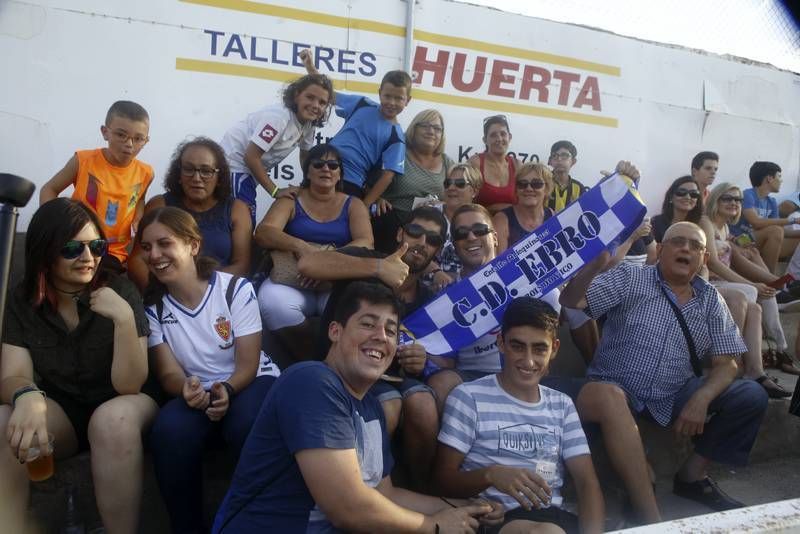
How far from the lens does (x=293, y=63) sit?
221 inches

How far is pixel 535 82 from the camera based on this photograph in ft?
22.0

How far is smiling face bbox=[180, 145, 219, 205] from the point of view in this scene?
127 inches

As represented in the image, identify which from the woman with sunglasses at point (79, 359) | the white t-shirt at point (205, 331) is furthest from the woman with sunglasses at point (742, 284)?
the woman with sunglasses at point (79, 359)

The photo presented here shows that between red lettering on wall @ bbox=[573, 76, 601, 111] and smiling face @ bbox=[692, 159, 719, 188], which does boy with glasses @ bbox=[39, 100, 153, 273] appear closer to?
red lettering on wall @ bbox=[573, 76, 601, 111]

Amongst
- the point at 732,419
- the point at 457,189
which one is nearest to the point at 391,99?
the point at 457,189

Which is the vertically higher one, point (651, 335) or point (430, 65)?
point (430, 65)

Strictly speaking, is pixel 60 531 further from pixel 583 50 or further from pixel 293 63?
pixel 583 50

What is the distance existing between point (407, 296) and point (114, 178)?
5.81 feet

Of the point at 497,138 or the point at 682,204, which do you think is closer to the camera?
the point at 682,204

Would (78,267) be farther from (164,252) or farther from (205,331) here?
(205,331)

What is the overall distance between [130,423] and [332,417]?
0.92 metres

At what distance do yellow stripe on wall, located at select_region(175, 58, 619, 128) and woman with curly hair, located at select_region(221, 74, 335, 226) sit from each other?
1458 millimetres

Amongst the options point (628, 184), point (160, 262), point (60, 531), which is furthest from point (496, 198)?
point (60, 531)

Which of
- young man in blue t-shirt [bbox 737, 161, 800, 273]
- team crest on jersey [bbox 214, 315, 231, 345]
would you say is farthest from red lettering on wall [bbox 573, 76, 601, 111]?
team crest on jersey [bbox 214, 315, 231, 345]
